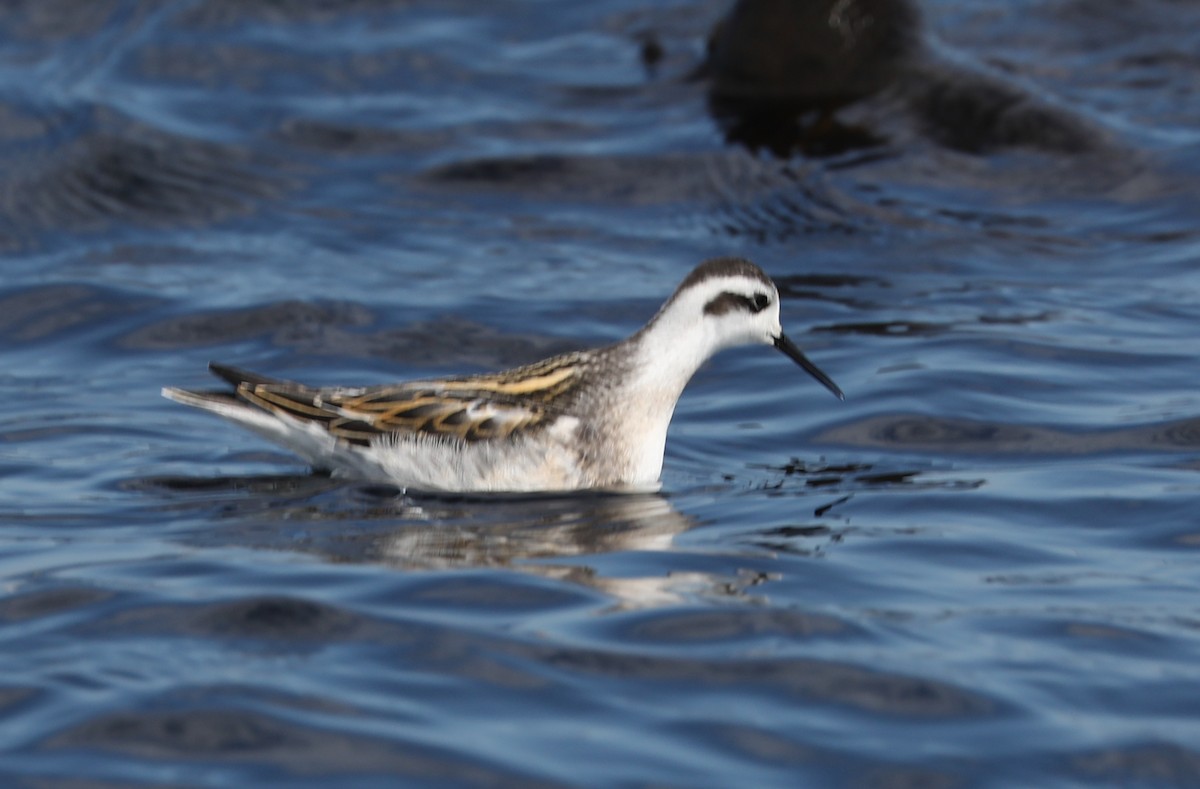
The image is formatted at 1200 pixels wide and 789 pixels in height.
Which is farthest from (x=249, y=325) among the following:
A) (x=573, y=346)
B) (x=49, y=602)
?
(x=49, y=602)

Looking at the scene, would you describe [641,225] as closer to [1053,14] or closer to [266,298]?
[266,298]

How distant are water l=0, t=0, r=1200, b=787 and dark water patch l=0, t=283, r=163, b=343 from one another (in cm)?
4

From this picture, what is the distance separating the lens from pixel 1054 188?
14.7 meters

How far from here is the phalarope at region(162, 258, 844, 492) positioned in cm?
881

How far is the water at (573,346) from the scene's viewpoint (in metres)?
6.06

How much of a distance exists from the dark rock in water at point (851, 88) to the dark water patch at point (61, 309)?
17.9 ft

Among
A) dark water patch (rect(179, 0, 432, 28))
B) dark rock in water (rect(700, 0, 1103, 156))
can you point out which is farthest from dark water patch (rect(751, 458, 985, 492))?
dark water patch (rect(179, 0, 432, 28))

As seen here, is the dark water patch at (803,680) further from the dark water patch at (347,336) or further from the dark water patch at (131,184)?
the dark water patch at (131,184)

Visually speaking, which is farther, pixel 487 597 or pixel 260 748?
pixel 487 597

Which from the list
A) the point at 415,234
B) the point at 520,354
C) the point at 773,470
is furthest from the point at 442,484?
the point at 415,234

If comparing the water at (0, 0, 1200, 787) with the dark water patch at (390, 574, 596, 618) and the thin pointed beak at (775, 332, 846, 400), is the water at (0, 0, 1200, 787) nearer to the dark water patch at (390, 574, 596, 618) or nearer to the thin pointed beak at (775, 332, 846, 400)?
the dark water patch at (390, 574, 596, 618)

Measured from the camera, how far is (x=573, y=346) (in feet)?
40.5

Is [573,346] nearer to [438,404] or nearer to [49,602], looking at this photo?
[438,404]

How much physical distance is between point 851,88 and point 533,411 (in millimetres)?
8233
